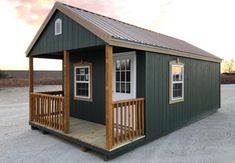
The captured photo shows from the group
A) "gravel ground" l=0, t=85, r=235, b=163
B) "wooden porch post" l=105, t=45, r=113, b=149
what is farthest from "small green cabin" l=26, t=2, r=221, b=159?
"gravel ground" l=0, t=85, r=235, b=163

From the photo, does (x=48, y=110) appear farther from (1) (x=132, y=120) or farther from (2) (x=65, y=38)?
(1) (x=132, y=120)

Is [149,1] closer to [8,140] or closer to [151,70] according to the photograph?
[151,70]

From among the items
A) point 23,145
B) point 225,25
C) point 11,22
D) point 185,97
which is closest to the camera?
point 23,145

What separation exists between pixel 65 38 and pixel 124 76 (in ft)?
6.50

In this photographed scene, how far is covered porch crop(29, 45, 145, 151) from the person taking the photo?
143 inches

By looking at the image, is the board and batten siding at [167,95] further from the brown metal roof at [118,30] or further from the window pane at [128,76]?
the window pane at [128,76]

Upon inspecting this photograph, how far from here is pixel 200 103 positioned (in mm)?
7355

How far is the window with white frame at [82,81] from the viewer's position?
20.0ft

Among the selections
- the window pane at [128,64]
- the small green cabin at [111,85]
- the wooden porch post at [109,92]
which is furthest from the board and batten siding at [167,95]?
the wooden porch post at [109,92]

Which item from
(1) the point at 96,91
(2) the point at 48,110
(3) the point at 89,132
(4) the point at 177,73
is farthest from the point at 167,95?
(2) the point at 48,110


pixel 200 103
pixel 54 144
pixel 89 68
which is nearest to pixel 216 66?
pixel 200 103

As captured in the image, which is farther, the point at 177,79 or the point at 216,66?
the point at 216,66

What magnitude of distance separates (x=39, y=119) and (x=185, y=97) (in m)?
5.02

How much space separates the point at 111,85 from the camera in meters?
3.60
